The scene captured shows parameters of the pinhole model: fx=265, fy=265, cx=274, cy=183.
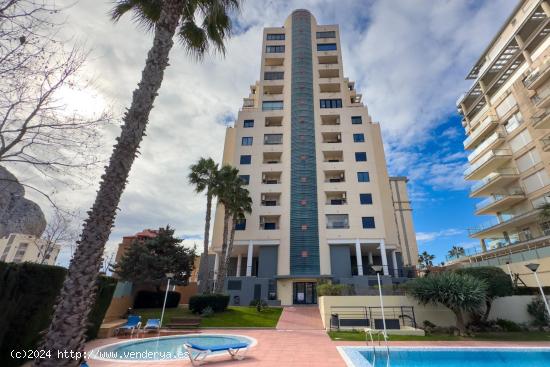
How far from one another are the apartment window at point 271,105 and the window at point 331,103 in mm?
6211

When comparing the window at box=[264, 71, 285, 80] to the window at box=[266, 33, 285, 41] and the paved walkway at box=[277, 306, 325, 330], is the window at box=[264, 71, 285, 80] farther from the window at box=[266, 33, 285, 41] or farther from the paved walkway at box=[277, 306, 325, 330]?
the paved walkway at box=[277, 306, 325, 330]

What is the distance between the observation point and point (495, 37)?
1278 inches

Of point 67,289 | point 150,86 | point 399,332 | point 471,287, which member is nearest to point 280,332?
point 399,332

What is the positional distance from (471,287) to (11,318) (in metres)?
19.1

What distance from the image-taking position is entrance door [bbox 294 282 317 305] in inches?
1136

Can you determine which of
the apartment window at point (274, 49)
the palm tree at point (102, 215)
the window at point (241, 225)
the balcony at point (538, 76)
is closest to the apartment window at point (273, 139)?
the window at point (241, 225)

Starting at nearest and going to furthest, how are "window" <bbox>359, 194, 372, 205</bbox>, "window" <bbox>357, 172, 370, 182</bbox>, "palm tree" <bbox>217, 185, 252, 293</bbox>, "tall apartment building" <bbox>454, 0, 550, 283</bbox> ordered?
"tall apartment building" <bbox>454, 0, 550, 283</bbox> < "palm tree" <bbox>217, 185, 252, 293</bbox> < "window" <bbox>359, 194, 372, 205</bbox> < "window" <bbox>357, 172, 370, 182</bbox>

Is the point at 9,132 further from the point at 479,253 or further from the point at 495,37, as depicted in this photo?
the point at 495,37

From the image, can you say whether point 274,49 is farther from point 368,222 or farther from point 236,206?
point 368,222

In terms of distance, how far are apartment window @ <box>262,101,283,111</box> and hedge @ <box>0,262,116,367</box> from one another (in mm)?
33601

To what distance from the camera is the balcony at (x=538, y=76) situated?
23969 mm

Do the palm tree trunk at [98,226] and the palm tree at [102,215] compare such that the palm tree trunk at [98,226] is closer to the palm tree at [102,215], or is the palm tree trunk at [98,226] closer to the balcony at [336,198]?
the palm tree at [102,215]

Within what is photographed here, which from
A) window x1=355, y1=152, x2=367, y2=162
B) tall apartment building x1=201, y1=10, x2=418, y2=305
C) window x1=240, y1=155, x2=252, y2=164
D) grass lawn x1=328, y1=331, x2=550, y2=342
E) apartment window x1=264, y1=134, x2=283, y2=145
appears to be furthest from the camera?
apartment window x1=264, y1=134, x2=283, y2=145

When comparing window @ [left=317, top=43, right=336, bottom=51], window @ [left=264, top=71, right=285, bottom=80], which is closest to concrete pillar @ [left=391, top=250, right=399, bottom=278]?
window @ [left=264, top=71, right=285, bottom=80]
